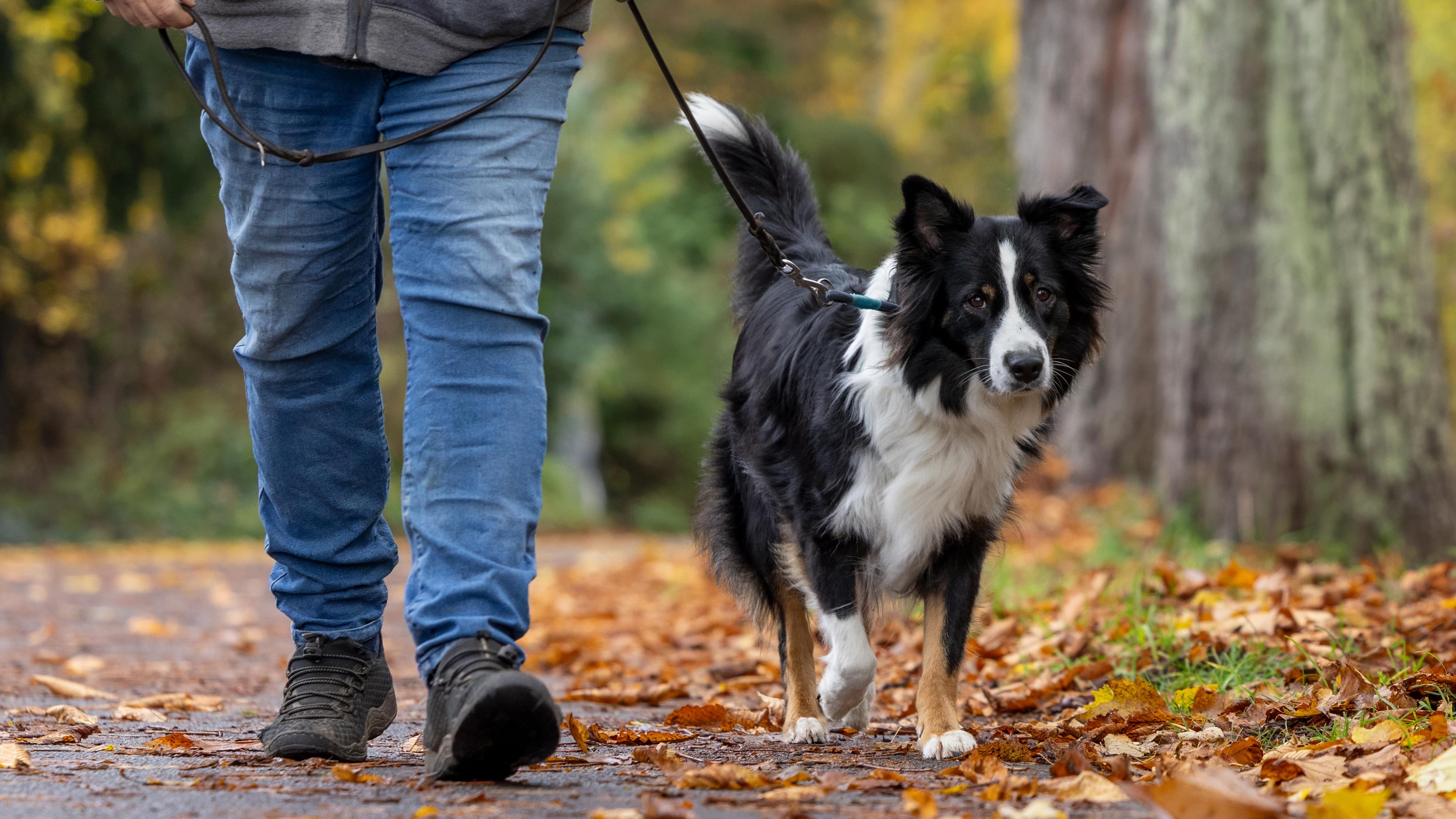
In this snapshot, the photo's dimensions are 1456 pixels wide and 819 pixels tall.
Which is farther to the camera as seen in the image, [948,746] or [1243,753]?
[948,746]

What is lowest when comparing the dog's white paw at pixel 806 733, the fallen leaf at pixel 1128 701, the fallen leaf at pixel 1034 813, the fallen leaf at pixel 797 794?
the dog's white paw at pixel 806 733

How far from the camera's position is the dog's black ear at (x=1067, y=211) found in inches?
137

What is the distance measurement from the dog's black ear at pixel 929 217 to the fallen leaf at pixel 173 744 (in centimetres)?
203

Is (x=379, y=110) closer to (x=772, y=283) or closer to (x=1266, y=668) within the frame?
(x=772, y=283)

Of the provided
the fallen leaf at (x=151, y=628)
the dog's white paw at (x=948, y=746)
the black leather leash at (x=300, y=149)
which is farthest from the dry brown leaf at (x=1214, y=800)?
the fallen leaf at (x=151, y=628)

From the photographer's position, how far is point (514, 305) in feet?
8.63

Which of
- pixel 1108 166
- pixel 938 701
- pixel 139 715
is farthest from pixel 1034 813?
pixel 1108 166

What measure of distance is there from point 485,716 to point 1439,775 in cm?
162

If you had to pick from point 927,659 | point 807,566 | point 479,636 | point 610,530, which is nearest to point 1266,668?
point 927,659

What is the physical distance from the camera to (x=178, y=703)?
3.92 m

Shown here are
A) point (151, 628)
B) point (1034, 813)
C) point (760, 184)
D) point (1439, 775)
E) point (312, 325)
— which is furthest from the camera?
point (151, 628)

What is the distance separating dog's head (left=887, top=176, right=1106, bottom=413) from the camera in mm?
3369

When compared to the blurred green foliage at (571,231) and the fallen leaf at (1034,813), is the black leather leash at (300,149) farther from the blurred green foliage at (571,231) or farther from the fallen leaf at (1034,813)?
the blurred green foliage at (571,231)

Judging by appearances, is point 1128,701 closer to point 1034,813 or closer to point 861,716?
point 861,716
